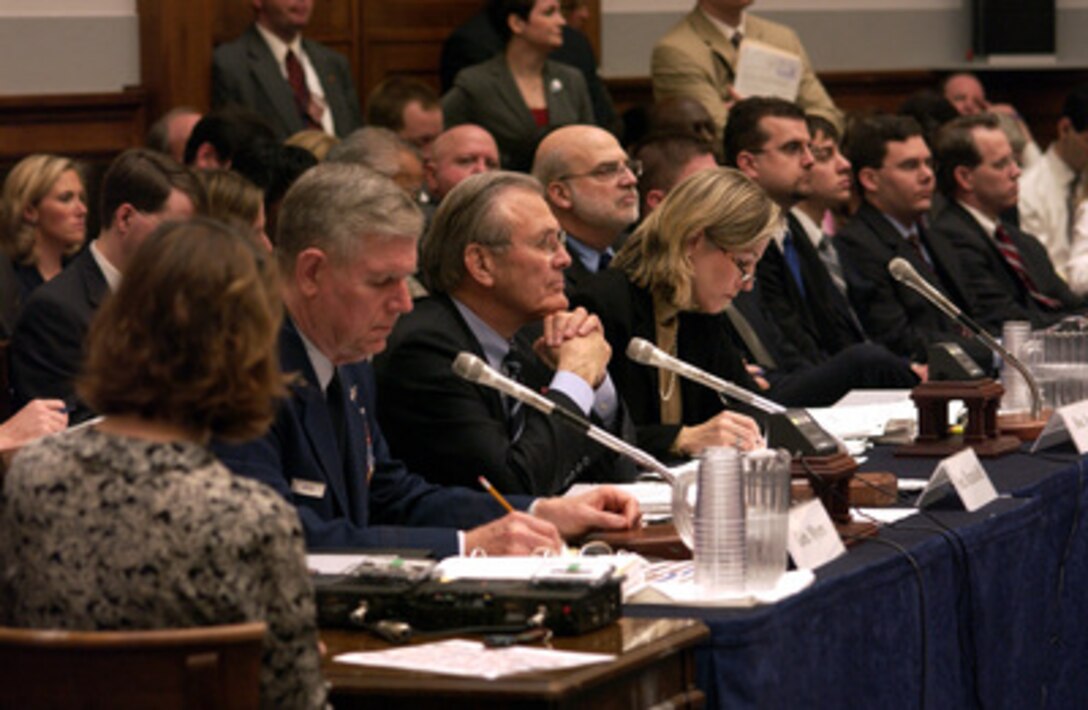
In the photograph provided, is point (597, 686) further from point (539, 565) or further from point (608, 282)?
point (608, 282)

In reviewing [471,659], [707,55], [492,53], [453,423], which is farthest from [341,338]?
[707,55]

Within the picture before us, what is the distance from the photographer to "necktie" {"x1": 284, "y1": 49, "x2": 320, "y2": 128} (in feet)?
25.3

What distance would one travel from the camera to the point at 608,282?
192 inches

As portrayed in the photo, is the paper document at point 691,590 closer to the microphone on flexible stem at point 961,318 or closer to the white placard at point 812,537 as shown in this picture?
the white placard at point 812,537

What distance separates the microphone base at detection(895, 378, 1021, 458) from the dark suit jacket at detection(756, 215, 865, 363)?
1.69 meters

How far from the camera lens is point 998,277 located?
7.60 meters

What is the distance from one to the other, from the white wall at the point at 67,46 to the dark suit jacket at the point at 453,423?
397cm

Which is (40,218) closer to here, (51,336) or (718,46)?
(51,336)

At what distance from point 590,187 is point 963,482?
2135 millimetres

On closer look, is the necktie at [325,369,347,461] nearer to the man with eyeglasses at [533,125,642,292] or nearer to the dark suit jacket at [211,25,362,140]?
the man with eyeglasses at [533,125,642,292]

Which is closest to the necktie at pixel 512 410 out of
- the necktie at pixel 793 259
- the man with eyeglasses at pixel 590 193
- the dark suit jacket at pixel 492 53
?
the man with eyeglasses at pixel 590 193

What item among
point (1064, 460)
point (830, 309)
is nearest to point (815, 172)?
point (830, 309)

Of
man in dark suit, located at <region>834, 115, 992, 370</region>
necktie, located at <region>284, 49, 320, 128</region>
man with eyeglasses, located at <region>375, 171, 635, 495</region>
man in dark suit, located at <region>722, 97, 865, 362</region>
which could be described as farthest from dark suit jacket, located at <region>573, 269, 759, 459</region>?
necktie, located at <region>284, 49, 320, 128</region>

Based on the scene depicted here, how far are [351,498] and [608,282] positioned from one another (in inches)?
59.3
